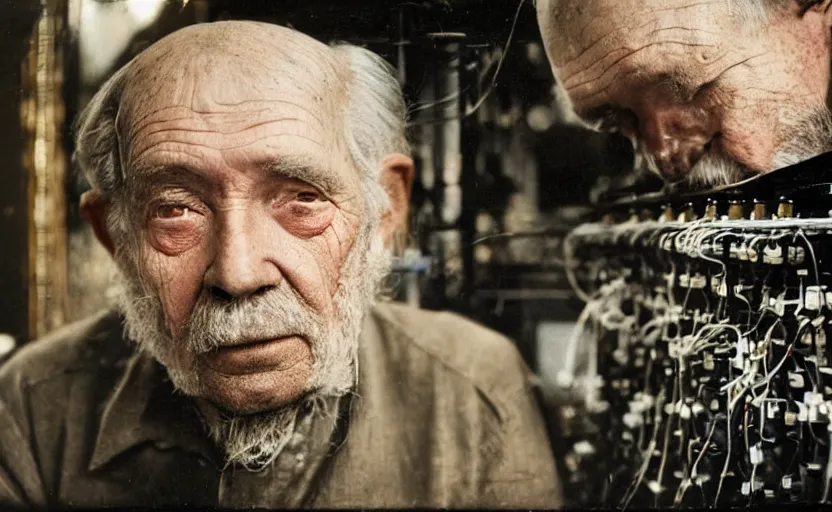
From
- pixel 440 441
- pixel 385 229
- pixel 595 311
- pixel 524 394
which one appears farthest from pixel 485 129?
pixel 440 441

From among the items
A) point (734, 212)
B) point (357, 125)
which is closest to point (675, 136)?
point (734, 212)

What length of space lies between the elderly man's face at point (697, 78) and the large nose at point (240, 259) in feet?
3.59

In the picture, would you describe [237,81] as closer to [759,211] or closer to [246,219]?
[246,219]

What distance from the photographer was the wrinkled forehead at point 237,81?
212 centimetres

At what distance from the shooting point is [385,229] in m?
2.23

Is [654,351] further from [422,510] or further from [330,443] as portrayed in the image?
[330,443]

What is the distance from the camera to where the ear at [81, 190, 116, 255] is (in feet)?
7.41

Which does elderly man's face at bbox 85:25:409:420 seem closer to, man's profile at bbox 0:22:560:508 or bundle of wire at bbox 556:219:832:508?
man's profile at bbox 0:22:560:508

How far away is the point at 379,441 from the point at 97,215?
1.18 metres

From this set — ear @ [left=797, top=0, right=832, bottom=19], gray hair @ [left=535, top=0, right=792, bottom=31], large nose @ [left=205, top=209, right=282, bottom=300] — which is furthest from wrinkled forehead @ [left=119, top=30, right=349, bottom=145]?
ear @ [left=797, top=0, right=832, bottom=19]

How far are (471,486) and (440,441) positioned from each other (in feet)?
0.59

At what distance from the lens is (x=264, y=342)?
215cm

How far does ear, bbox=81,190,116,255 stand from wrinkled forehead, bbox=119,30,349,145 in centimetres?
25

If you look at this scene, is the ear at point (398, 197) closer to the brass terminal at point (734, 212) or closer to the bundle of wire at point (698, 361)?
the bundle of wire at point (698, 361)
